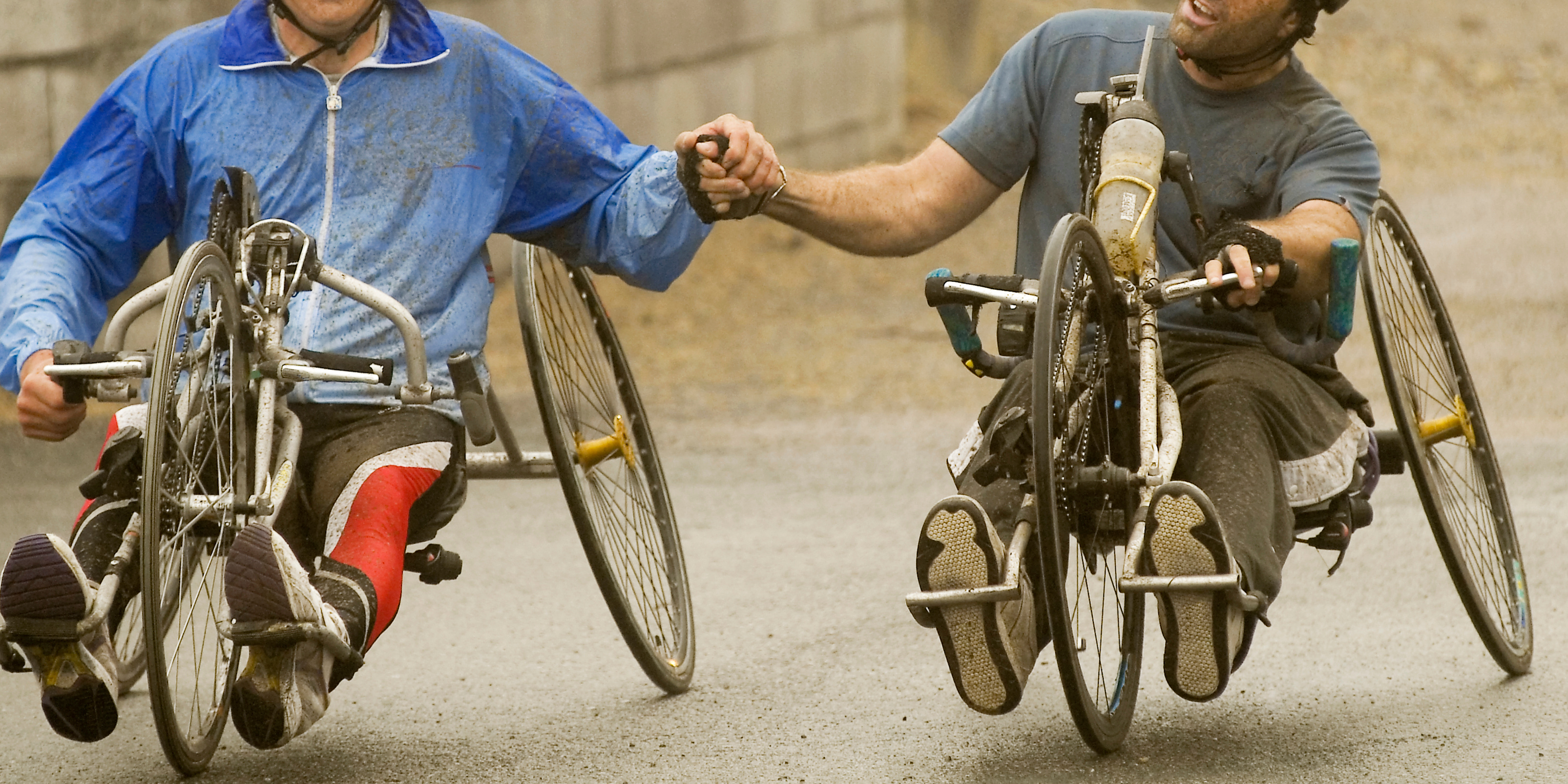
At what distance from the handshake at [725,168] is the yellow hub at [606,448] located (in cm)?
59

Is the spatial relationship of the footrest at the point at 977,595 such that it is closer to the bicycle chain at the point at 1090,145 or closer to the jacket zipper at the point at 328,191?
the bicycle chain at the point at 1090,145

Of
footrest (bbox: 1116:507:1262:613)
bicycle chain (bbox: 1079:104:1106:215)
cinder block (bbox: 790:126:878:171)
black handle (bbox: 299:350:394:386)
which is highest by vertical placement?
bicycle chain (bbox: 1079:104:1106:215)

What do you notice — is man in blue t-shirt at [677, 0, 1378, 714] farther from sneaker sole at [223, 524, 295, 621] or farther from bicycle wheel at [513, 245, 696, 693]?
sneaker sole at [223, 524, 295, 621]

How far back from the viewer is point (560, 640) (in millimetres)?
5113

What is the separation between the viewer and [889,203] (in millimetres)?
4285

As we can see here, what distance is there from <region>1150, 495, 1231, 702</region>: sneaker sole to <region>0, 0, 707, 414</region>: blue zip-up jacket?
1318 millimetres

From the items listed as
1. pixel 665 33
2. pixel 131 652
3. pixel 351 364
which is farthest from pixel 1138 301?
pixel 665 33

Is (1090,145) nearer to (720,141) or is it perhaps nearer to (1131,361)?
(1131,361)

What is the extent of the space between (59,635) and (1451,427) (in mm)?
2866

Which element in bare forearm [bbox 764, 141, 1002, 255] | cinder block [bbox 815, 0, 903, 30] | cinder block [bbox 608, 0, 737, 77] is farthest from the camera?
cinder block [bbox 815, 0, 903, 30]

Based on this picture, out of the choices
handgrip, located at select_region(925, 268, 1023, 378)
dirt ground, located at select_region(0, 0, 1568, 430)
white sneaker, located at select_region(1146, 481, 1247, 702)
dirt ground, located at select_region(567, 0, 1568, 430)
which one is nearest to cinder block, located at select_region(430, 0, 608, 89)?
dirt ground, located at select_region(0, 0, 1568, 430)

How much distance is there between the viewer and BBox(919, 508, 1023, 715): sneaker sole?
3412mm

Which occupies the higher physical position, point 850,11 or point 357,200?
point 357,200

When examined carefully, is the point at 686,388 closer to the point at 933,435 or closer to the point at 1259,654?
the point at 933,435
